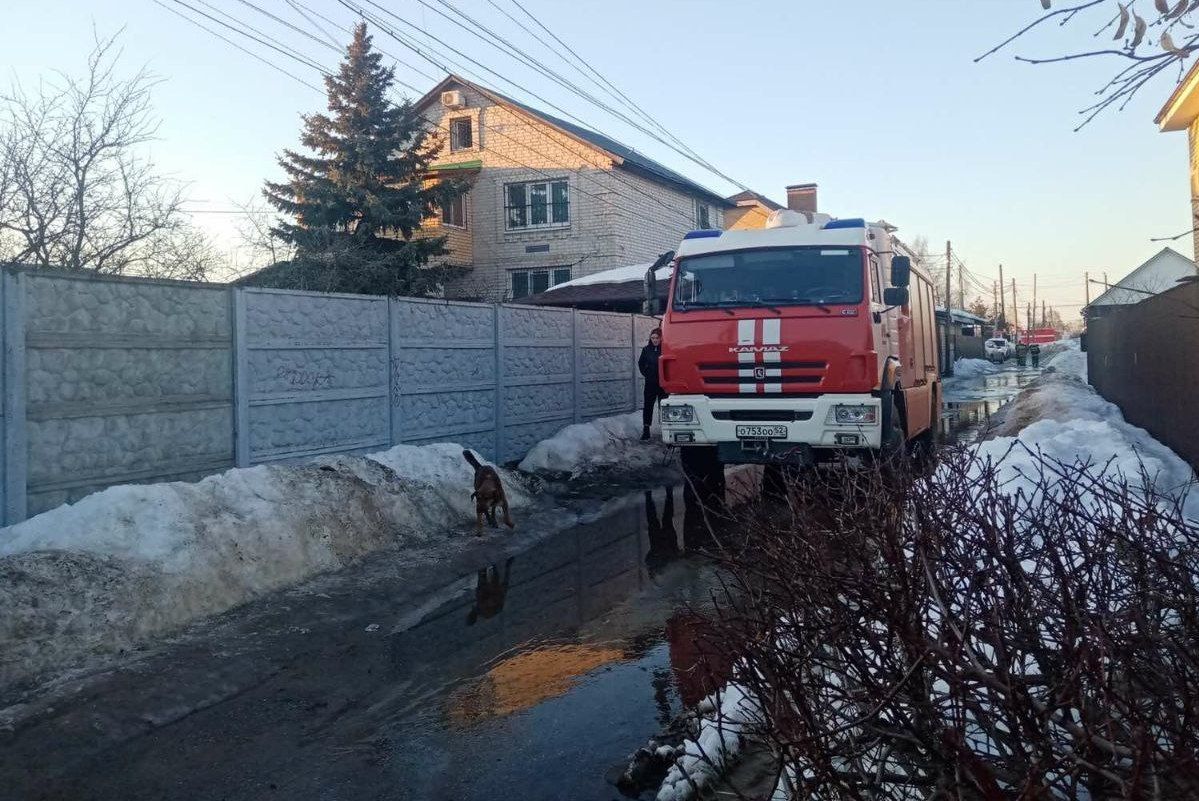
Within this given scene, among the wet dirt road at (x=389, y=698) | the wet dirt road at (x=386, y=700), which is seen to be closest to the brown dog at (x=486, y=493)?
the wet dirt road at (x=389, y=698)

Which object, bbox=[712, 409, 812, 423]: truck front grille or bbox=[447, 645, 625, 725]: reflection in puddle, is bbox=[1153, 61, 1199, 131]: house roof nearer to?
bbox=[712, 409, 812, 423]: truck front grille

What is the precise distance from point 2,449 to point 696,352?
621 cm

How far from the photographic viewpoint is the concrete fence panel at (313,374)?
349 inches

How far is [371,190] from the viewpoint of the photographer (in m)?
24.4

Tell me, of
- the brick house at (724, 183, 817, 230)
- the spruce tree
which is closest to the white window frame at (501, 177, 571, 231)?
the spruce tree

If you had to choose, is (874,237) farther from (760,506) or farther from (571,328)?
(760,506)

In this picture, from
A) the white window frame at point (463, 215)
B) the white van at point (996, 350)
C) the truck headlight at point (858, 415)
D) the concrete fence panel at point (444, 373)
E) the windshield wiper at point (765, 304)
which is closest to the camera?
the truck headlight at point (858, 415)

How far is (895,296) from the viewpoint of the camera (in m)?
10.1

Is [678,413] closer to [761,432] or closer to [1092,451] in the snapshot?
[761,432]

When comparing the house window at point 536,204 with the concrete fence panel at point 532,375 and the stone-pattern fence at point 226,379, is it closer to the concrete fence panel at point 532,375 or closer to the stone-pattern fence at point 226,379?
the concrete fence panel at point 532,375

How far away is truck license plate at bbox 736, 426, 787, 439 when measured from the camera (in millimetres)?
9438

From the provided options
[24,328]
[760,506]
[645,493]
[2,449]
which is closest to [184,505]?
[2,449]

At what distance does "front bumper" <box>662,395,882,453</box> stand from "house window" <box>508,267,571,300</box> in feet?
64.5

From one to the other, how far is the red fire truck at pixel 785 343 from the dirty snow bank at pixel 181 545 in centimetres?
A: 296
